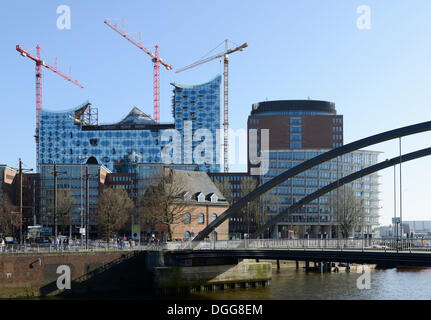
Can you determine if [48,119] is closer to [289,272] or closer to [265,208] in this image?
[265,208]

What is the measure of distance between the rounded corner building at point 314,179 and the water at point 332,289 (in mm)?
26463

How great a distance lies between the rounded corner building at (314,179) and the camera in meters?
113

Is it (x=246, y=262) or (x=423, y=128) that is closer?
(x=423, y=128)

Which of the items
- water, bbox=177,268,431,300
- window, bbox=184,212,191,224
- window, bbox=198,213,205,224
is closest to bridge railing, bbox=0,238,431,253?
water, bbox=177,268,431,300

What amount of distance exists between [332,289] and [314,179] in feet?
252

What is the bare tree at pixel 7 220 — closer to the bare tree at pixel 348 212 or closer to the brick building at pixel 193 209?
the brick building at pixel 193 209

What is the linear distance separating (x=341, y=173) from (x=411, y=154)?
269ft

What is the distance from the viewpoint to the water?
51.8 m

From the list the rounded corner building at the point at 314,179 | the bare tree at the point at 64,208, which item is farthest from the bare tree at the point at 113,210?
the rounded corner building at the point at 314,179

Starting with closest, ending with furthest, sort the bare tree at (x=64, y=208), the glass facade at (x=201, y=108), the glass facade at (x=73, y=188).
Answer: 1. the bare tree at (x=64, y=208)
2. the glass facade at (x=73, y=188)
3. the glass facade at (x=201, y=108)

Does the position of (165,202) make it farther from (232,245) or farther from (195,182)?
(195,182)

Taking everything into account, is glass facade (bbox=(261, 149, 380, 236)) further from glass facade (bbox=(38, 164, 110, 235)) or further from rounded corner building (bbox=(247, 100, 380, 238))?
glass facade (bbox=(38, 164, 110, 235))
